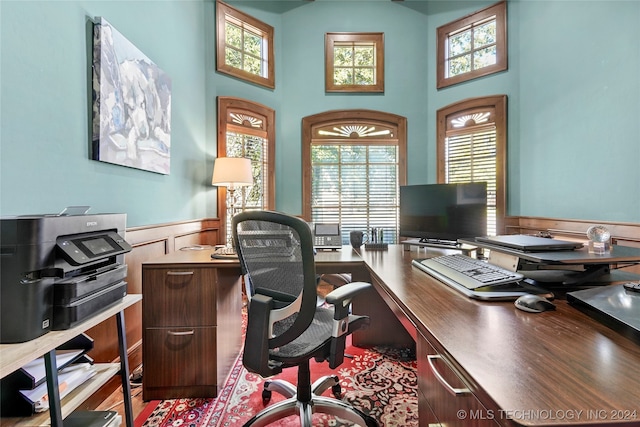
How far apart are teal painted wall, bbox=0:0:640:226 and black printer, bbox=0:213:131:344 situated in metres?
0.38

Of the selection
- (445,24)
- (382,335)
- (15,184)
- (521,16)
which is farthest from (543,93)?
(15,184)

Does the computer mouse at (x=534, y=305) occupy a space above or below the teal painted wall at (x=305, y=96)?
below

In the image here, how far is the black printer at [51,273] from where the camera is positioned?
0.83 meters

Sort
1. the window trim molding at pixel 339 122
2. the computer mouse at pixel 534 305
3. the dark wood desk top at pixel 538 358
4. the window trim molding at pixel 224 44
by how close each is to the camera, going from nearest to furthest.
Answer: the dark wood desk top at pixel 538 358 < the computer mouse at pixel 534 305 < the window trim molding at pixel 224 44 < the window trim molding at pixel 339 122

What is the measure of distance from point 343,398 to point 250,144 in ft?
9.22

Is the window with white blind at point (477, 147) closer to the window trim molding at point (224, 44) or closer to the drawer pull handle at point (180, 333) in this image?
the window trim molding at point (224, 44)

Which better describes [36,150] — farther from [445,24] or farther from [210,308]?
[445,24]

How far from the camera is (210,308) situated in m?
1.70

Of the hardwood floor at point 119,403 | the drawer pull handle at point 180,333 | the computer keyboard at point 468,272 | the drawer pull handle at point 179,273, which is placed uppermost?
the computer keyboard at point 468,272

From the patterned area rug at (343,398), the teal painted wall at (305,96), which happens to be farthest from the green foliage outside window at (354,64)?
the patterned area rug at (343,398)

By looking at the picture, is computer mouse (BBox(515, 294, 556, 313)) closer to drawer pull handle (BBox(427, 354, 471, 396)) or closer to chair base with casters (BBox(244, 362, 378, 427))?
drawer pull handle (BBox(427, 354, 471, 396))

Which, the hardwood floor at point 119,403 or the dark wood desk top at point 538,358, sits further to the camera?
the hardwood floor at point 119,403

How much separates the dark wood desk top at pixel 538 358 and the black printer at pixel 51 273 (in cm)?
108

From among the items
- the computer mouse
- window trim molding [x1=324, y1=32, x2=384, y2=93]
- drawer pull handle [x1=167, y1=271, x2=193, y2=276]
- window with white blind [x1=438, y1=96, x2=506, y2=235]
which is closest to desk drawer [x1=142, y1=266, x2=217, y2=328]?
drawer pull handle [x1=167, y1=271, x2=193, y2=276]
